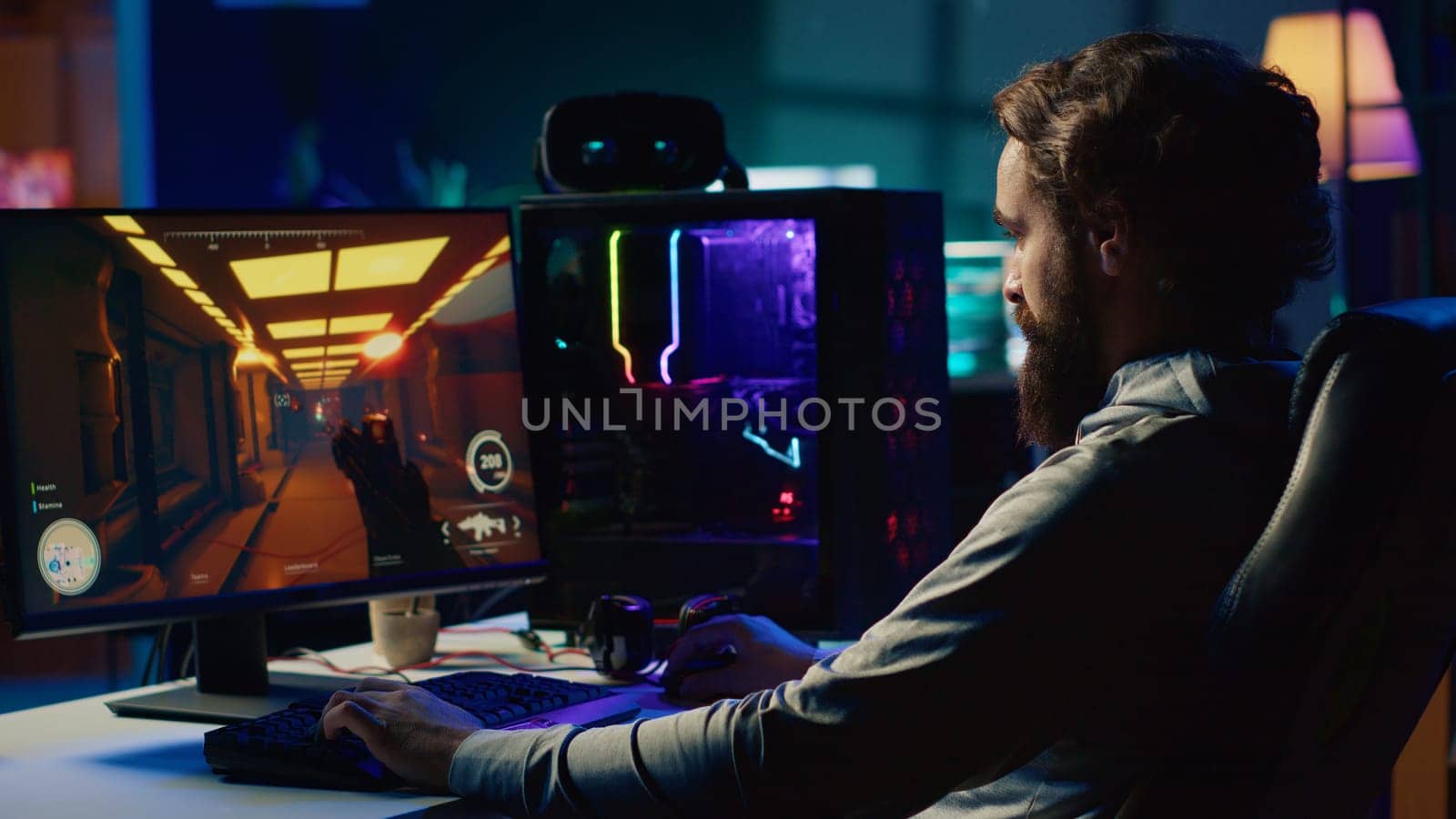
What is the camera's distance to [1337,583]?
31.0 inches

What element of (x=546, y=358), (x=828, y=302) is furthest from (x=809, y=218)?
(x=546, y=358)

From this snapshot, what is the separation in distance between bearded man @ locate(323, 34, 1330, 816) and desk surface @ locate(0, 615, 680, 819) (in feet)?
0.21

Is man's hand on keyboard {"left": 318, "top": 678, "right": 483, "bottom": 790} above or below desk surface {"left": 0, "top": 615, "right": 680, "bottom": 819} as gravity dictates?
above

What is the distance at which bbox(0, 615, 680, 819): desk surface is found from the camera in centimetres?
108

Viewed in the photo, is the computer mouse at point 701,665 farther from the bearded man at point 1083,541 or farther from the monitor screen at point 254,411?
the bearded man at point 1083,541

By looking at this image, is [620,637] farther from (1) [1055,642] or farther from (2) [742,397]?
(1) [1055,642]

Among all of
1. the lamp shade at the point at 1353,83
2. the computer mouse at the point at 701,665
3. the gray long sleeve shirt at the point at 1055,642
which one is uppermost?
the lamp shade at the point at 1353,83

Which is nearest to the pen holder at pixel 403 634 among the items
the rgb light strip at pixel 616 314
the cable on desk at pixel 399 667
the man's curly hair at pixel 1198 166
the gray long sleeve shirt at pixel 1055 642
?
the cable on desk at pixel 399 667

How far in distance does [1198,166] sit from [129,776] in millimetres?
970

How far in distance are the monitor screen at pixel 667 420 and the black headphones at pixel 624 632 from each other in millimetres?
215

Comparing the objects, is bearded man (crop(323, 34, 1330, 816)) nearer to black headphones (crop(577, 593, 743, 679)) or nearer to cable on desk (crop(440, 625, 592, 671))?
black headphones (crop(577, 593, 743, 679))

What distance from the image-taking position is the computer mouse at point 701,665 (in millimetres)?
1448

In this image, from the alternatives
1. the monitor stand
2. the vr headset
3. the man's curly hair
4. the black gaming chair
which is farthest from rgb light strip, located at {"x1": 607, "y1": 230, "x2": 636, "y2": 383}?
the black gaming chair

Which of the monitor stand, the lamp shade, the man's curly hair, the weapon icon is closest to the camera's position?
the man's curly hair
